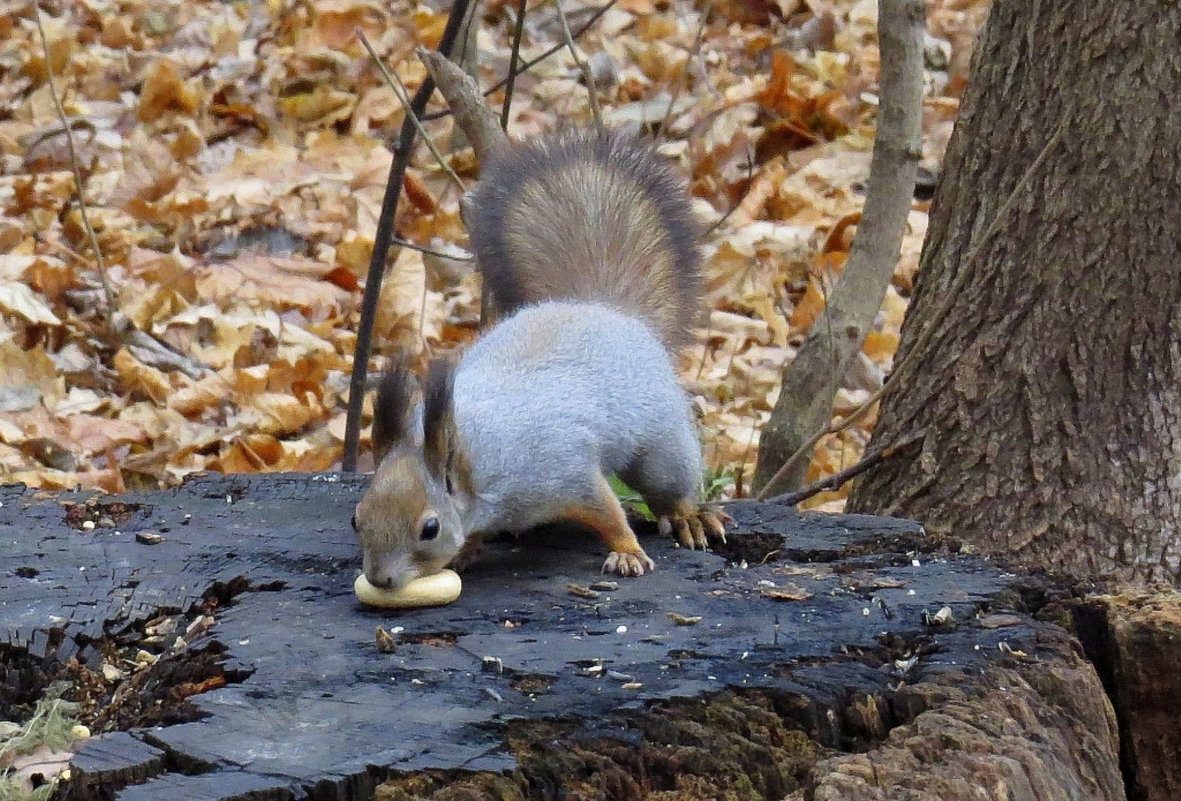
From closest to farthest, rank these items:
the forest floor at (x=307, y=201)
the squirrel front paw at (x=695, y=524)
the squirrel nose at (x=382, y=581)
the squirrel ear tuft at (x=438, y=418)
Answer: the squirrel nose at (x=382, y=581), the squirrel ear tuft at (x=438, y=418), the squirrel front paw at (x=695, y=524), the forest floor at (x=307, y=201)

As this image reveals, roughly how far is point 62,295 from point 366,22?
2.09m

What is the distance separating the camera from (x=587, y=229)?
2.52m

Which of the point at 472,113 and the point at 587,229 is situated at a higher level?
the point at 472,113

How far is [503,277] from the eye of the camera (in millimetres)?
2553

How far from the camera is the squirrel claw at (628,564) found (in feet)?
6.09

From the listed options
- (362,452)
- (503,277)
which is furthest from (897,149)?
(362,452)

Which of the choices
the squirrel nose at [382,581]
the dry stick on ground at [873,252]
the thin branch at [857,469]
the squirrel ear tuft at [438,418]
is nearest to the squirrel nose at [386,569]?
the squirrel nose at [382,581]

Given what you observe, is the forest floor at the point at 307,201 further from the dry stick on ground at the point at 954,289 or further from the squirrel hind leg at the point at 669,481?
the squirrel hind leg at the point at 669,481

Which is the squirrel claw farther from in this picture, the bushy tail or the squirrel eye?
the bushy tail

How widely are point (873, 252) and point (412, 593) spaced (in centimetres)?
139

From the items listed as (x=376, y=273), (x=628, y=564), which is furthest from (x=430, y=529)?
(x=376, y=273)

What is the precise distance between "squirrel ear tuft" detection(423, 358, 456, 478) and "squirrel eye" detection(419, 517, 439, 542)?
8 cm

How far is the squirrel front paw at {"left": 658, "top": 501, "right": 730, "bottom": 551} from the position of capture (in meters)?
2.02

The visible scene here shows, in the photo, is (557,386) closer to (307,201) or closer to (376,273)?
(376,273)
